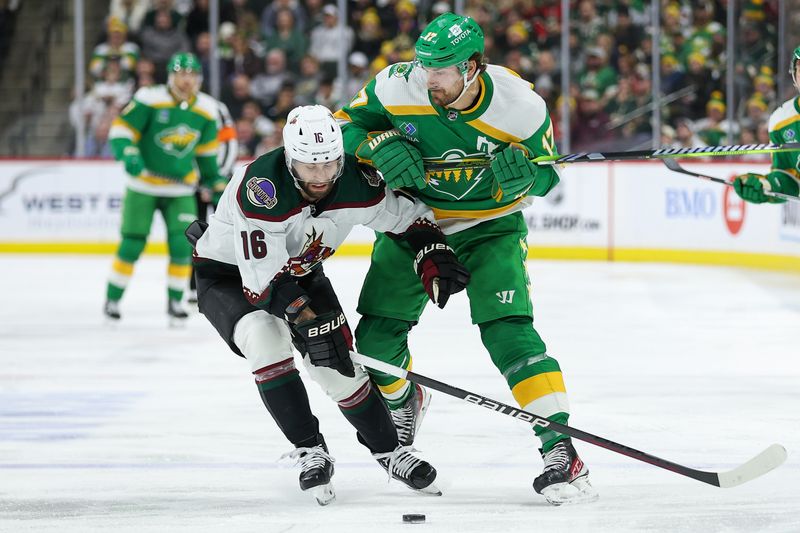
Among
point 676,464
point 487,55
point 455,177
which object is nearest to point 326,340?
point 455,177

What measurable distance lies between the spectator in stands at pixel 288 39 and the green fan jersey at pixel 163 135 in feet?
12.4

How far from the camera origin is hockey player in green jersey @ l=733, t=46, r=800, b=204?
193 inches

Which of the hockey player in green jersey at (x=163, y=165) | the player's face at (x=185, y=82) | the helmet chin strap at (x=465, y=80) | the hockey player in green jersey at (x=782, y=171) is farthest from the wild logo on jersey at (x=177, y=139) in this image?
the helmet chin strap at (x=465, y=80)

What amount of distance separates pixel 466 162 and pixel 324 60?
738 cm

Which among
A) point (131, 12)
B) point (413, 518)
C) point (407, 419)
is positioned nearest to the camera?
point (413, 518)

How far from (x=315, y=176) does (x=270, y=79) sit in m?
7.97

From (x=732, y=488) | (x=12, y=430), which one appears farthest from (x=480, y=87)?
(x=12, y=430)

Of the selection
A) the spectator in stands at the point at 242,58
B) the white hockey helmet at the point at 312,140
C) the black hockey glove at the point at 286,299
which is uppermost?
the spectator in stands at the point at 242,58

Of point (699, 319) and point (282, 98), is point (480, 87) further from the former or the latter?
point (282, 98)

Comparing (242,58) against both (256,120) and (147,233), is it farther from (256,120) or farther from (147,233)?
(147,233)

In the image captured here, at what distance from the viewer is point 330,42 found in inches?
415

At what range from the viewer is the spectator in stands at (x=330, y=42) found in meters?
10.5

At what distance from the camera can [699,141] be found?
32.2 feet

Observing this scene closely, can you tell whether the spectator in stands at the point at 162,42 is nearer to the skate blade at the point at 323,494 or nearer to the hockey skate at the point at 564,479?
the skate blade at the point at 323,494
